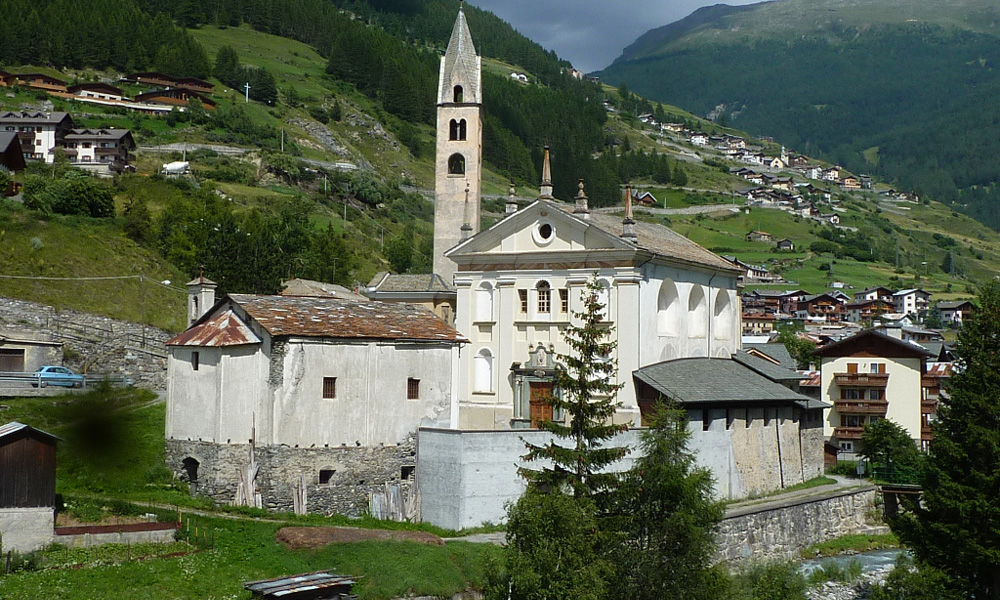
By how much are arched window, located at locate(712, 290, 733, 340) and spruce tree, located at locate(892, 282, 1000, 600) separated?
1823cm

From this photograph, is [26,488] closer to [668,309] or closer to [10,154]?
[668,309]

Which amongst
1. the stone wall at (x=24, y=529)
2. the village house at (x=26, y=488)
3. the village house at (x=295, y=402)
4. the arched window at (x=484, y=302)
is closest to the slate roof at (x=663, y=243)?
the arched window at (x=484, y=302)

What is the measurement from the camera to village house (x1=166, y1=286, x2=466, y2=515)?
122 feet

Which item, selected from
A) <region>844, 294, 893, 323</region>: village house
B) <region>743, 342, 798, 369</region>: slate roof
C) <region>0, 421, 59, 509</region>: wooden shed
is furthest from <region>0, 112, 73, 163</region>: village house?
<region>844, 294, 893, 323</region>: village house

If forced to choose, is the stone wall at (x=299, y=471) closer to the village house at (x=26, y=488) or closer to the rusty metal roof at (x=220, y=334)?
the rusty metal roof at (x=220, y=334)

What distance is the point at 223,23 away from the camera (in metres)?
196

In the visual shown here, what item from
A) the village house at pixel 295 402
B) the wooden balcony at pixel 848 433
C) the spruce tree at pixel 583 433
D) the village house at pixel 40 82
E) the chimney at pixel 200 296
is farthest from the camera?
the village house at pixel 40 82

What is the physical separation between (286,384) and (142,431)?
8245mm

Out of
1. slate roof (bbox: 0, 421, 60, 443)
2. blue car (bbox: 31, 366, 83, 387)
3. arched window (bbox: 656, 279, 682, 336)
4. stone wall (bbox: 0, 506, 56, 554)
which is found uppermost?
arched window (bbox: 656, 279, 682, 336)

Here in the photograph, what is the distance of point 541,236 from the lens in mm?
49438

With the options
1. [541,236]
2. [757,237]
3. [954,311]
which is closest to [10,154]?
[541,236]

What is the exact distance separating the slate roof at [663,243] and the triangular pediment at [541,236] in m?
0.60

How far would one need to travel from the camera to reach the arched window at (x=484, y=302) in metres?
50.8

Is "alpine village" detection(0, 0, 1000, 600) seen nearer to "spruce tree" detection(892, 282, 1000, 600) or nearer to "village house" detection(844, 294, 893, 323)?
"spruce tree" detection(892, 282, 1000, 600)
